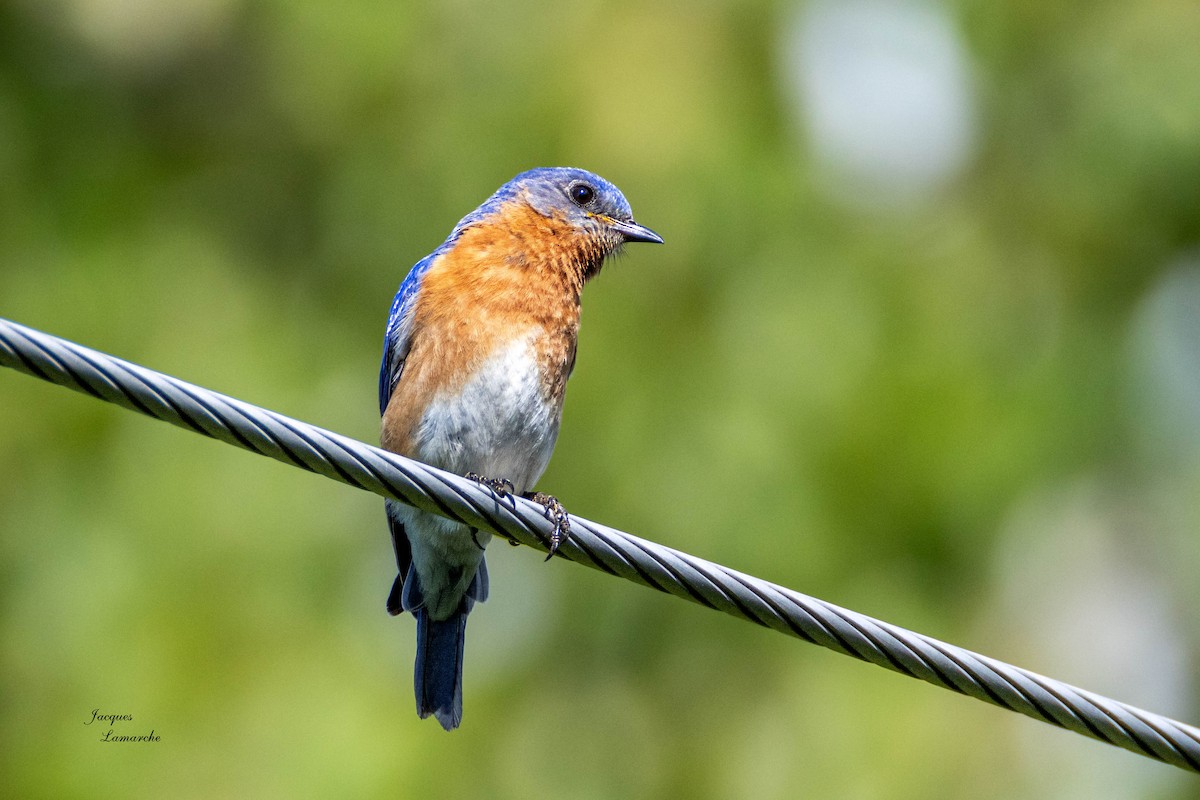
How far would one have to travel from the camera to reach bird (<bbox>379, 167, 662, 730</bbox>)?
5.60 m

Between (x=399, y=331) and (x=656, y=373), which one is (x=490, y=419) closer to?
(x=399, y=331)

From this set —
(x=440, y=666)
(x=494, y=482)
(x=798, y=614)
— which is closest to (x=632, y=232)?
(x=494, y=482)

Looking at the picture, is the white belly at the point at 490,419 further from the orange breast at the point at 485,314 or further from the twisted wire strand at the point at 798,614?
the twisted wire strand at the point at 798,614

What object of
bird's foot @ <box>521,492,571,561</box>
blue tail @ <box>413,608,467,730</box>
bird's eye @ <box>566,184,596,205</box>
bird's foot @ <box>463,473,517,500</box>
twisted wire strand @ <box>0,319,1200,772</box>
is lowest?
blue tail @ <box>413,608,467,730</box>

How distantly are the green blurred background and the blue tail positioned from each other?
1.54 meters

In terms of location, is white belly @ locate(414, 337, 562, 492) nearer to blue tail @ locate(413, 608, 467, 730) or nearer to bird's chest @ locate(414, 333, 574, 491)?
bird's chest @ locate(414, 333, 574, 491)

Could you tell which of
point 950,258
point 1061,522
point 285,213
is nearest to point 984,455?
point 1061,522

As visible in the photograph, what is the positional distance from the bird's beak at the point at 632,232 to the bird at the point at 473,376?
5 centimetres

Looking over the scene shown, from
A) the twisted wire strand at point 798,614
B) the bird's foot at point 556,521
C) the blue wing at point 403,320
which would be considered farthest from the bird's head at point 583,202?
the twisted wire strand at point 798,614

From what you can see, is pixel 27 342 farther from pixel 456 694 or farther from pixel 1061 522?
pixel 1061 522

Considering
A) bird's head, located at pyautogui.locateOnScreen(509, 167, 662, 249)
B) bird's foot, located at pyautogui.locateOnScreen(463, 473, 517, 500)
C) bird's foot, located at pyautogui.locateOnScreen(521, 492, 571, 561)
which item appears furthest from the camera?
bird's head, located at pyautogui.locateOnScreen(509, 167, 662, 249)

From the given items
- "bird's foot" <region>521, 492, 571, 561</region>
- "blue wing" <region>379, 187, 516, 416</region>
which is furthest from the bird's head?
"bird's foot" <region>521, 492, 571, 561</region>

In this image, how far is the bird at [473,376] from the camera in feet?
18.4

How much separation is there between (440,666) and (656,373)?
136 inches
